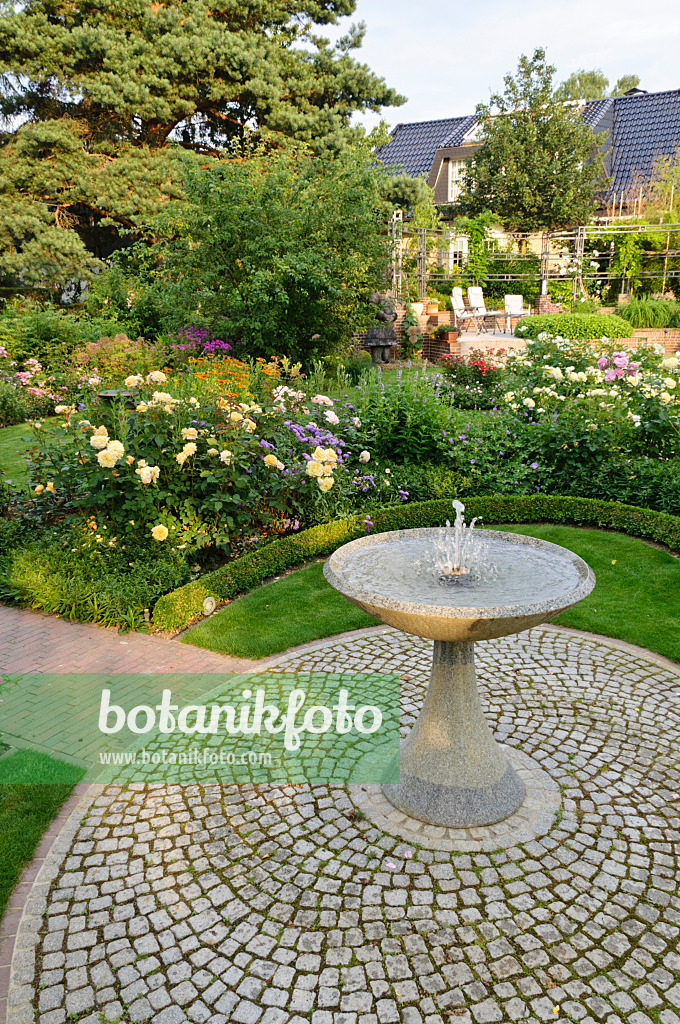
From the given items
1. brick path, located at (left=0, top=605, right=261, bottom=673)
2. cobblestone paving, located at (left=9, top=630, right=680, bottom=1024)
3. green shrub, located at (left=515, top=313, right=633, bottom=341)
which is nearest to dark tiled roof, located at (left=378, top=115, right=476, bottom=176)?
green shrub, located at (left=515, top=313, right=633, bottom=341)

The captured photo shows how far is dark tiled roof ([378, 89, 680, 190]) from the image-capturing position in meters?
29.4

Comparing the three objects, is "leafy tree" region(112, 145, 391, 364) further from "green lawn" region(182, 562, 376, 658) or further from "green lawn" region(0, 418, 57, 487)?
Result: "green lawn" region(182, 562, 376, 658)

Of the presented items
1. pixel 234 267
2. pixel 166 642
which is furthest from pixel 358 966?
pixel 234 267

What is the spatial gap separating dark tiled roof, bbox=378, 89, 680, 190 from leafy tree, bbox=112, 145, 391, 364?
16.9m

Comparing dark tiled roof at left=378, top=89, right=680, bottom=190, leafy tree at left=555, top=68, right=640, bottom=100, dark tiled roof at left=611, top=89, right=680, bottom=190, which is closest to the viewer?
dark tiled roof at left=611, top=89, right=680, bottom=190

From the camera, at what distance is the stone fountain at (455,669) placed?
11.0 ft

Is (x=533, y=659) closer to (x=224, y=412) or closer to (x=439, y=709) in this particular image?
(x=439, y=709)

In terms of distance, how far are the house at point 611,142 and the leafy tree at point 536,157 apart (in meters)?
3.02

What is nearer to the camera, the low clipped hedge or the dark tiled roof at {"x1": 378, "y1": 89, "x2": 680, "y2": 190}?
the low clipped hedge

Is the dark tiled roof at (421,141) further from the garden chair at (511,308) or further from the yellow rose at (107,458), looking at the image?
the yellow rose at (107,458)

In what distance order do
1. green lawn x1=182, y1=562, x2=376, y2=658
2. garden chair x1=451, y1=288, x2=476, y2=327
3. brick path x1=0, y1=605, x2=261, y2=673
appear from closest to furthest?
brick path x1=0, y1=605, x2=261, y2=673 < green lawn x1=182, y1=562, x2=376, y2=658 < garden chair x1=451, y1=288, x2=476, y2=327

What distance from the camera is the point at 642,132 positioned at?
30422mm

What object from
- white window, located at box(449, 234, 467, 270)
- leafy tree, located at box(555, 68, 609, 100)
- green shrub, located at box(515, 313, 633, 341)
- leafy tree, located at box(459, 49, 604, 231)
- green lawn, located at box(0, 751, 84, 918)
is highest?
leafy tree, located at box(555, 68, 609, 100)

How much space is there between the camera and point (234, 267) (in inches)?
503
